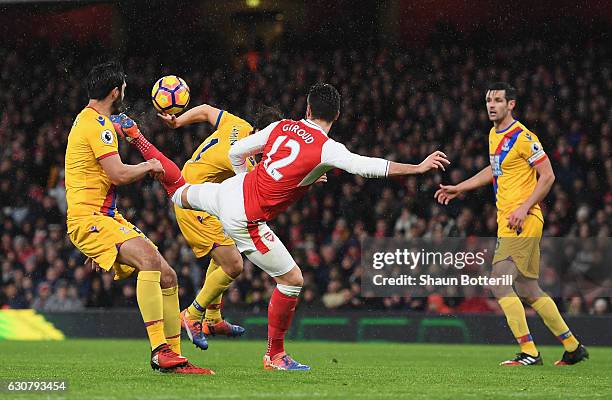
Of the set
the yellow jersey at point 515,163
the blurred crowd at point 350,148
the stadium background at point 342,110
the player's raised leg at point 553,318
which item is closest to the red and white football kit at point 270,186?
the yellow jersey at point 515,163

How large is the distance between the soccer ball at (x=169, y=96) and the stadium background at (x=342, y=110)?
20.3 ft

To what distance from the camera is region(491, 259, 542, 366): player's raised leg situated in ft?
29.0

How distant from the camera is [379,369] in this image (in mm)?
8148

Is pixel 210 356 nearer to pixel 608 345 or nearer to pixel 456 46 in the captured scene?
pixel 608 345

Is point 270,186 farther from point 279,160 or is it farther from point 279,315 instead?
point 279,315

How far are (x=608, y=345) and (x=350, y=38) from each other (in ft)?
33.1

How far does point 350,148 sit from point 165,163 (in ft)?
33.2

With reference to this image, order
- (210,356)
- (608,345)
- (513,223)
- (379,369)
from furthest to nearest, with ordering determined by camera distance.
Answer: (608,345), (210,356), (513,223), (379,369)

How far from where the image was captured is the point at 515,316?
8969 millimetres

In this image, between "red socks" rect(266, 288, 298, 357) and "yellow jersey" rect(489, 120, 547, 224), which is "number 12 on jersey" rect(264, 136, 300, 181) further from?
"yellow jersey" rect(489, 120, 547, 224)

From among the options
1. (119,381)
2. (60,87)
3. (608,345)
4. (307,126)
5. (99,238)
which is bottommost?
(608,345)

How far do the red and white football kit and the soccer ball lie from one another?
1.20m

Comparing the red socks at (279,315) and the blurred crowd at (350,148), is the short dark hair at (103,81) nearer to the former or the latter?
the red socks at (279,315)

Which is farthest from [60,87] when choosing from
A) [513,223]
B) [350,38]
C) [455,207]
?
[513,223]
